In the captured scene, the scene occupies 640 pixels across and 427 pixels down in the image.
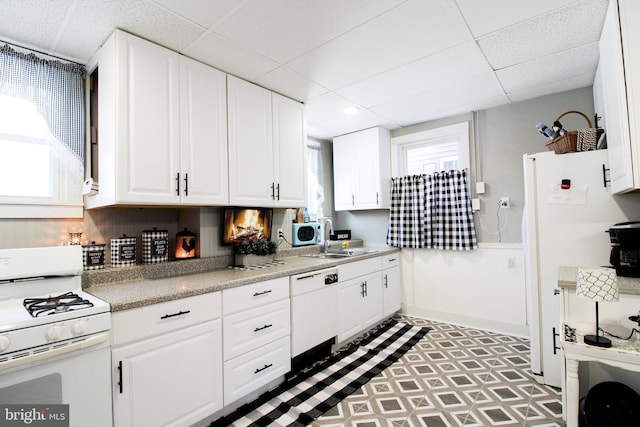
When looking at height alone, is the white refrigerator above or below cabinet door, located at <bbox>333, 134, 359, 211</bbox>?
below

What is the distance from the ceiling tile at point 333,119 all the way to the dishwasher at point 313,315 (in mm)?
1617

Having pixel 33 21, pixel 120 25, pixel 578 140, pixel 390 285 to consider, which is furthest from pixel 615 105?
pixel 33 21

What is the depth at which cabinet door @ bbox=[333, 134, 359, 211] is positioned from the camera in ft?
13.1

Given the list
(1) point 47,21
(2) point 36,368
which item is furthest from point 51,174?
(2) point 36,368

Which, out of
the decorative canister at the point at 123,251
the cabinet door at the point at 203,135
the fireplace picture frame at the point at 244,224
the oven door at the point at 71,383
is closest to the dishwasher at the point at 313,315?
the fireplace picture frame at the point at 244,224

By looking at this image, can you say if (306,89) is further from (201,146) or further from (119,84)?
(119,84)

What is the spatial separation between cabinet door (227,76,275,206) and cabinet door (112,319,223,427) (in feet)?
3.36

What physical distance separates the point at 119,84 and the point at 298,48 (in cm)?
113

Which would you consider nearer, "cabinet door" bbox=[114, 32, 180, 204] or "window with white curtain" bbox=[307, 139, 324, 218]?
"cabinet door" bbox=[114, 32, 180, 204]

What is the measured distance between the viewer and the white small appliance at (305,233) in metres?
3.32

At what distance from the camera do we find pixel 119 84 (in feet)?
5.89

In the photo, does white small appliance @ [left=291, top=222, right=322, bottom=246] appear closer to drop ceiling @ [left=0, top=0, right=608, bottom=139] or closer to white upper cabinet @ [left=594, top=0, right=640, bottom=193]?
drop ceiling @ [left=0, top=0, right=608, bottom=139]

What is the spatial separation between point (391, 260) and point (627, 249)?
2.12 metres

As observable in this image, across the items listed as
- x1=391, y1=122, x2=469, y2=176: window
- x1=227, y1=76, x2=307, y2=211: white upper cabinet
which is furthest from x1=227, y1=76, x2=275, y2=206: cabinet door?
x1=391, y1=122, x2=469, y2=176: window
